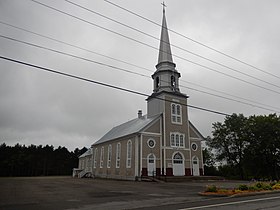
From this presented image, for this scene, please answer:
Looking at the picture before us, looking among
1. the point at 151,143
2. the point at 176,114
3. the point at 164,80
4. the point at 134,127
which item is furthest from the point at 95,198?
the point at 164,80

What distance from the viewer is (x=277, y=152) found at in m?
39.7

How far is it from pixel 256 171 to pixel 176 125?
1754cm

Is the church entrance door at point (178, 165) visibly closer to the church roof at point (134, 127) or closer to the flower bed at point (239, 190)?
the church roof at point (134, 127)

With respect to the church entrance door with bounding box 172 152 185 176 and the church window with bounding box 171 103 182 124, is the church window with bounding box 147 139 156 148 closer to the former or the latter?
the church entrance door with bounding box 172 152 185 176

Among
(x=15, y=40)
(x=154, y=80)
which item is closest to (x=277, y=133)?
(x=154, y=80)

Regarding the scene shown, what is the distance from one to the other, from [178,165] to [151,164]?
4.01 meters

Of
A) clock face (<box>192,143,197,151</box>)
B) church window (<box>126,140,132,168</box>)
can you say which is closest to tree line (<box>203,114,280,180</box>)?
clock face (<box>192,143,197,151</box>)

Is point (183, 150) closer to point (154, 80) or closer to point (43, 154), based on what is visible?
point (154, 80)

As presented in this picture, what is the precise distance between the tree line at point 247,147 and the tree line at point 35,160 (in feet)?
185

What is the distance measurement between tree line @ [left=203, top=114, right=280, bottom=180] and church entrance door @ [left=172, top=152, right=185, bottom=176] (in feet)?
36.6

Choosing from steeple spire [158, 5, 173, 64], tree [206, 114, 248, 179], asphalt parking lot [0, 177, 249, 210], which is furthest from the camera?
tree [206, 114, 248, 179]

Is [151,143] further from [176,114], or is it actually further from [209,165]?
[209,165]

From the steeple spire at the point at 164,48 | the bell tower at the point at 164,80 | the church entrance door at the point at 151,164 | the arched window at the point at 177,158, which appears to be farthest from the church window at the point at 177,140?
the steeple spire at the point at 164,48

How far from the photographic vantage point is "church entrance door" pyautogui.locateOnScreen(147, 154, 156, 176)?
A: 32.4m
